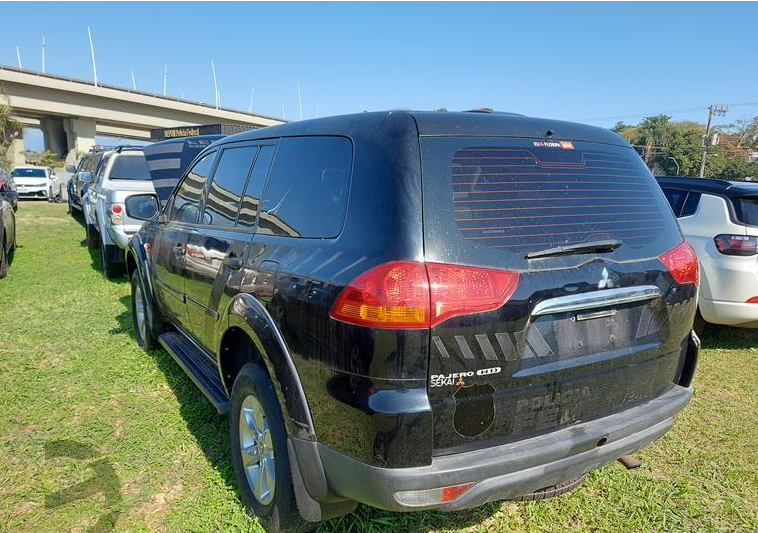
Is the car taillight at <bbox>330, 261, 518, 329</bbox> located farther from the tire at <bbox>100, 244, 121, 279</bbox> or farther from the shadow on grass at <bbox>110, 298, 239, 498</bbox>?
the tire at <bbox>100, 244, 121, 279</bbox>

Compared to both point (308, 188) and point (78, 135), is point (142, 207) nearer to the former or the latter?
point (308, 188)

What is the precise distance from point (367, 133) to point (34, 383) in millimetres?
3688

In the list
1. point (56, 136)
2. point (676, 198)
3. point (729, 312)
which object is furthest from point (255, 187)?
point (56, 136)

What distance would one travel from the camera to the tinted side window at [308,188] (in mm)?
2152

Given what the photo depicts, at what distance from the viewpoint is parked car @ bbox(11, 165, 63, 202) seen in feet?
72.6

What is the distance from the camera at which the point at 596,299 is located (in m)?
2.03

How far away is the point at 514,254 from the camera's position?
193 centimetres

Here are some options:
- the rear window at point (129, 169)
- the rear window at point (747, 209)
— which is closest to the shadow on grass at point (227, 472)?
the rear window at point (747, 209)

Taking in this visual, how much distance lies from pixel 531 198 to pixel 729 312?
13.1 ft

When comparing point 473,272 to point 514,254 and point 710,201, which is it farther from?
point 710,201

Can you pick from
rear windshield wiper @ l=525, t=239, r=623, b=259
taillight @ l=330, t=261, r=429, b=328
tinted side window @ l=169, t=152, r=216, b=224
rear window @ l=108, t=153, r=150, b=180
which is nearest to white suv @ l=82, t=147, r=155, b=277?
rear window @ l=108, t=153, r=150, b=180

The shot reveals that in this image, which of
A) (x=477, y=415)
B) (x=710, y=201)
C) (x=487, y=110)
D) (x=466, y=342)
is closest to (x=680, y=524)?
(x=477, y=415)

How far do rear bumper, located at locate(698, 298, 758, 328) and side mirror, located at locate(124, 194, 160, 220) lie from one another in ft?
17.3

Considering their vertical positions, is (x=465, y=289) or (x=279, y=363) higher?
(x=465, y=289)
